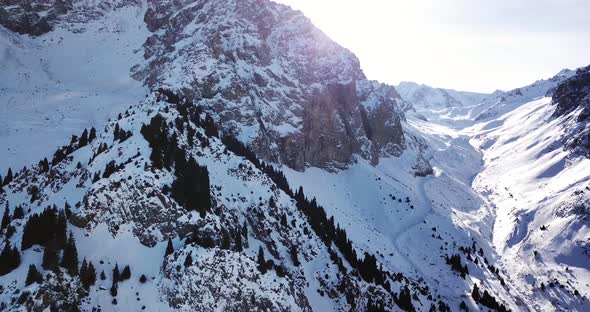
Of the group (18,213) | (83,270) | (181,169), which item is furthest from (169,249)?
(18,213)

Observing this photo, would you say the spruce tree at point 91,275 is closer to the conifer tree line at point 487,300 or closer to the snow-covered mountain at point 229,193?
the snow-covered mountain at point 229,193

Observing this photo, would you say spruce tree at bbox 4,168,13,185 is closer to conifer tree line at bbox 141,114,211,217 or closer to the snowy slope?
the snowy slope

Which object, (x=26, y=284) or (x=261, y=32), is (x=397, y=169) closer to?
(x=261, y=32)

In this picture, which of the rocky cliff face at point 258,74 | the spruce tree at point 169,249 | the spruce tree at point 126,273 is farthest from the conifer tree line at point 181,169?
the rocky cliff face at point 258,74

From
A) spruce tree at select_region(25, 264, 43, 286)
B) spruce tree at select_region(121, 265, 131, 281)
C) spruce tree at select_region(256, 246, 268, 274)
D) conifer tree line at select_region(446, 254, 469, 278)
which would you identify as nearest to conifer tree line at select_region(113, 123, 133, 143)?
spruce tree at select_region(121, 265, 131, 281)

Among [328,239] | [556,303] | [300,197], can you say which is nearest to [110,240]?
[328,239]

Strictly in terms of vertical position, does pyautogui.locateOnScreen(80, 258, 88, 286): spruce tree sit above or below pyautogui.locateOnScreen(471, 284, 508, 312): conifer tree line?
above
